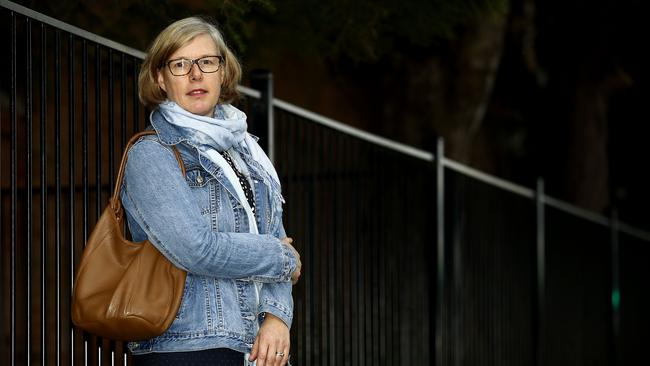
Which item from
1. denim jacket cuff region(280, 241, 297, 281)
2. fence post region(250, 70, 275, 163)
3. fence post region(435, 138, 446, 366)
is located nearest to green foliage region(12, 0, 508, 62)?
fence post region(435, 138, 446, 366)

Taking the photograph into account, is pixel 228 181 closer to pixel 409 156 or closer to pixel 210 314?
pixel 210 314

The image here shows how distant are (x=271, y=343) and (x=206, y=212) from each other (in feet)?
1.25

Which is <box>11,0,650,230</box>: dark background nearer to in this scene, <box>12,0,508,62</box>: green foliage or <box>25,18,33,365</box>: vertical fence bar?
<box>12,0,508,62</box>: green foliage

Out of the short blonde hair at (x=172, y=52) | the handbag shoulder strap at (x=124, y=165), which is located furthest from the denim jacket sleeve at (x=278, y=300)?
the short blonde hair at (x=172, y=52)

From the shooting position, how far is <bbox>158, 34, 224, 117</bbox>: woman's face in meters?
2.82

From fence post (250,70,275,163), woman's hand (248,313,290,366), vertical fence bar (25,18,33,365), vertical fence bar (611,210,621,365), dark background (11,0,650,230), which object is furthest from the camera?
vertical fence bar (611,210,621,365)

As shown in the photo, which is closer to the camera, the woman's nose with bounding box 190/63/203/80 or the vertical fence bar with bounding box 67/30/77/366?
the woman's nose with bounding box 190/63/203/80

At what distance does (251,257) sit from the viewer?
2.72 meters

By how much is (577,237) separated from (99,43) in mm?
6864

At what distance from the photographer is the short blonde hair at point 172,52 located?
2.81 metres

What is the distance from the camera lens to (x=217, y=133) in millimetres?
Answer: 2791

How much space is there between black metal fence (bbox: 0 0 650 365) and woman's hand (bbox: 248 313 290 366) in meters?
0.64

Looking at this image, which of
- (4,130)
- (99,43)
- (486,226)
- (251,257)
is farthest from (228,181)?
(4,130)

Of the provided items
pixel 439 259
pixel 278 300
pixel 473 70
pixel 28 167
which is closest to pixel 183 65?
pixel 28 167
